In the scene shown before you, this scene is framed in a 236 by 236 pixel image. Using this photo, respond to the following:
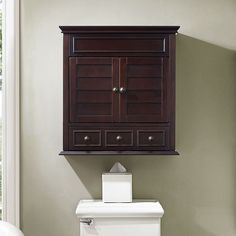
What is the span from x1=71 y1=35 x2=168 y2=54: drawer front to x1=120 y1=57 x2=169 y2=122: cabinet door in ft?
0.20

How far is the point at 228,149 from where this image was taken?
2973mm

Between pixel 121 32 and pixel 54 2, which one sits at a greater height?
pixel 54 2

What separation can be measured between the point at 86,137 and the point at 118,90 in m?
0.35

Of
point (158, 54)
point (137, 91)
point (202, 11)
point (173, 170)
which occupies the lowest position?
point (173, 170)

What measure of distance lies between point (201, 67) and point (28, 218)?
5.00 feet

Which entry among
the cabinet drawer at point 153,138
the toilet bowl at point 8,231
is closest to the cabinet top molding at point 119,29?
the cabinet drawer at point 153,138

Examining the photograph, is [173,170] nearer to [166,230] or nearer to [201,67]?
[166,230]

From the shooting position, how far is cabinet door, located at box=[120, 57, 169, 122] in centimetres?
275

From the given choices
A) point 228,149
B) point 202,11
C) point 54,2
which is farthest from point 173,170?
point 54,2

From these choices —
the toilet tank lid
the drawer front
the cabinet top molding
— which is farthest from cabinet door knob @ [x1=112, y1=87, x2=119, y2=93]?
the toilet tank lid

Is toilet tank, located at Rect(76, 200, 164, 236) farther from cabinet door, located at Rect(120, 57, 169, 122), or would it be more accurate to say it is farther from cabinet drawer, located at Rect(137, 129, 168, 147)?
cabinet door, located at Rect(120, 57, 169, 122)

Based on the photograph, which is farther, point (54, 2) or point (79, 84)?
point (54, 2)

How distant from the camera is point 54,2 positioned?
2967 mm

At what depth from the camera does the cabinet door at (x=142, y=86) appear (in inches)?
108
